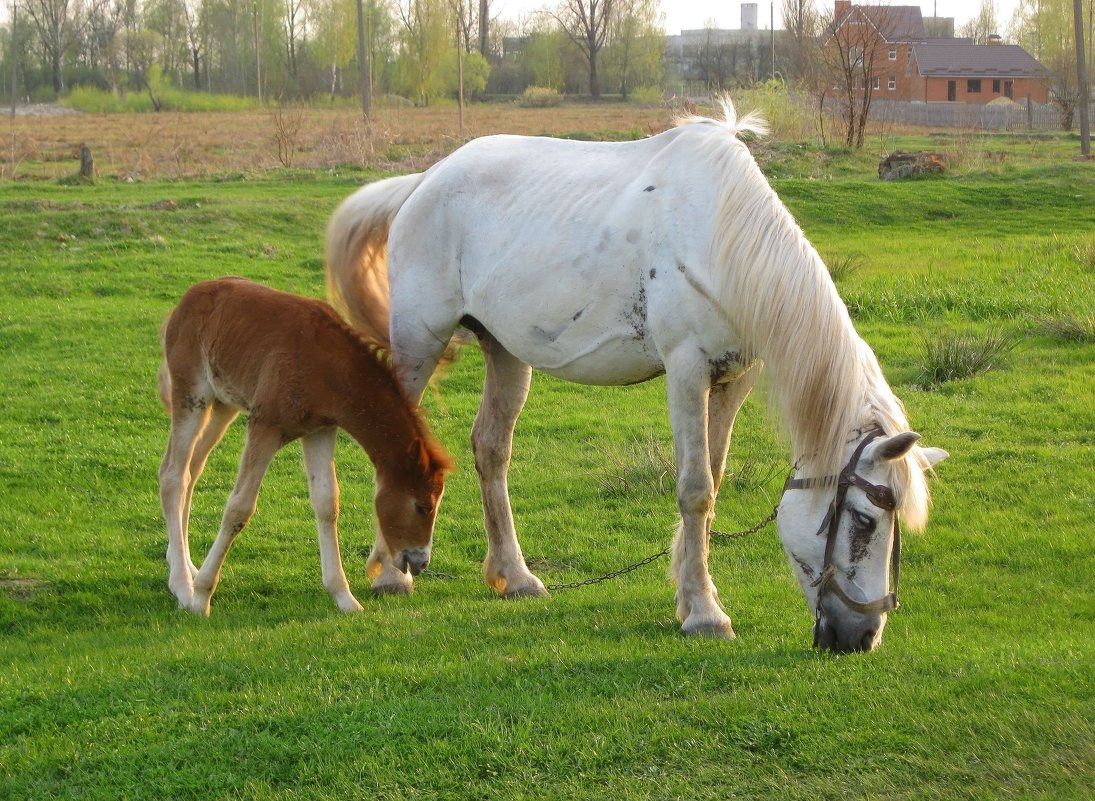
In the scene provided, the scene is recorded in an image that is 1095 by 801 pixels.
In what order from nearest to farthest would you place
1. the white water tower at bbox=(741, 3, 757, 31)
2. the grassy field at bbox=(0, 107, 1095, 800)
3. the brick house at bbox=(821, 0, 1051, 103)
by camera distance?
the grassy field at bbox=(0, 107, 1095, 800) < the brick house at bbox=(821, 0, 1051, 103) < the white water tower at bbox=(741, 3, 757, 31)

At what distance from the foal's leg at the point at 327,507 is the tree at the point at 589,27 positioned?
209ft

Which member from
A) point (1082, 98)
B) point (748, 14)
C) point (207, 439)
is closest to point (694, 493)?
point (207, 439)

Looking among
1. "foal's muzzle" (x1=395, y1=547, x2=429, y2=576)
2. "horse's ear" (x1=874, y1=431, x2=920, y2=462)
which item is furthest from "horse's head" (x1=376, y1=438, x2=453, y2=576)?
"horse's ear" (x1=874, y1=431, x2=920, y2=462)

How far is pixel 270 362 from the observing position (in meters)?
5.70

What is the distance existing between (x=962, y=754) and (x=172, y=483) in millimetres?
4280

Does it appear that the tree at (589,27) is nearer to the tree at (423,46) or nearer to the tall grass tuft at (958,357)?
the tree at (423,46)

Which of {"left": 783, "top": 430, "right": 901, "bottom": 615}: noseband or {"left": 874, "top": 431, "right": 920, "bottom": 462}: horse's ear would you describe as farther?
{"left": 783, "top": 430, "right": 901, "bottom": 615}: noseband

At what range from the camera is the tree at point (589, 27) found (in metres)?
67.1

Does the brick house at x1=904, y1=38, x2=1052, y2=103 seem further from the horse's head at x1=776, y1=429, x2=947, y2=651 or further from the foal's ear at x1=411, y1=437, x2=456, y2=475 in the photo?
the horse's head at x1=776, y1=429, x2=947, y2=651

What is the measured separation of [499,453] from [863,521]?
2.45 m

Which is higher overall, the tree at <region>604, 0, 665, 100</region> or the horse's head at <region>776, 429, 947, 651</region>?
the tree at <region>604, 0, 665, 100</region>

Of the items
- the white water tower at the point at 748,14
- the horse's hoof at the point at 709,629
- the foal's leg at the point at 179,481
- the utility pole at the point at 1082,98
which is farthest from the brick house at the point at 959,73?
the white water tower at the point at 748,14

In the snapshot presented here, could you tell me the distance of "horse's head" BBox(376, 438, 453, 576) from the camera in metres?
5.65

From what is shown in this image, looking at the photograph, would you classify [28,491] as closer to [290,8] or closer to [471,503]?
[471,503]
